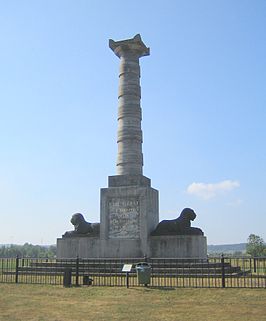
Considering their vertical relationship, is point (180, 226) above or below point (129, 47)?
below

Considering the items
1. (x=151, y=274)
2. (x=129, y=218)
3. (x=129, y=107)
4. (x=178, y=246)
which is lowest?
(x=151, y=274)

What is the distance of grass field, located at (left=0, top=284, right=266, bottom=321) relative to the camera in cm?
977

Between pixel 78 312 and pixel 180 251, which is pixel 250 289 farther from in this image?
pixel 180 251

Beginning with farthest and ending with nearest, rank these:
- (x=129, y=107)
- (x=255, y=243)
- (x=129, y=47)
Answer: (x=255, y=243), (x=129, y=47), (x=129, y=107)

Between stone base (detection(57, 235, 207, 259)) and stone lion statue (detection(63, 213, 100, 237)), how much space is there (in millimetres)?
410

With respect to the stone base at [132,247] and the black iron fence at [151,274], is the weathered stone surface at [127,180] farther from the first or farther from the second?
the black iron fence at [151,274]

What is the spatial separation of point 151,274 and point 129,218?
5222 millimetres

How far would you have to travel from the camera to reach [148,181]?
23.2 m

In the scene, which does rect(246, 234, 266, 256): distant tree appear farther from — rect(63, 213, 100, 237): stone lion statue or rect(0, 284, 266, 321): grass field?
rect(0, 284, 266, 321): grass field

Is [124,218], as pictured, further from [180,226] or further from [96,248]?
[180,226]

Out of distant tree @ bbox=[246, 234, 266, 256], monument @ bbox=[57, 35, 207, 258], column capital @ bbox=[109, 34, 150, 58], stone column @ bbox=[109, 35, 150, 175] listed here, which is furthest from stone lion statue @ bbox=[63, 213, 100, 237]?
distant tree @ bbox=[246, 234, 266, 256]

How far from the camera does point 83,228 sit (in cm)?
2264

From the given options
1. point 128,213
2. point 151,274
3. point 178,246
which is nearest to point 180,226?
Result: point 178,246

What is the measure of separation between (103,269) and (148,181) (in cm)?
618
